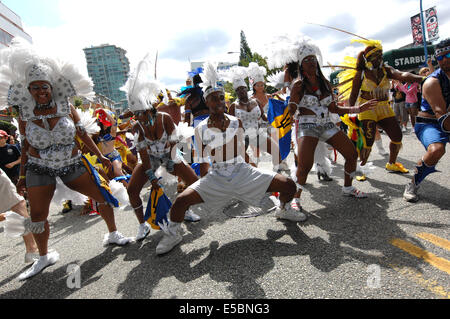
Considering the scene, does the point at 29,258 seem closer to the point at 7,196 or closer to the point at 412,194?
the point at 7,196

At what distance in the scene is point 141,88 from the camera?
Answer: 11.2 ft

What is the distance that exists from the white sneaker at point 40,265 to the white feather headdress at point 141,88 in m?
2.01

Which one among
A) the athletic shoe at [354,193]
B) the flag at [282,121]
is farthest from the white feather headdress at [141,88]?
the athletic shoe at [354,193]

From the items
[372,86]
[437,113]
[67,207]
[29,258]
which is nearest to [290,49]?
[372,86]

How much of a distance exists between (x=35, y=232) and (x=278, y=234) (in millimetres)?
2759

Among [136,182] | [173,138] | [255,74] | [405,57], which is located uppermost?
[405,57]

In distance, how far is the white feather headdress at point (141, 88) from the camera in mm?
3400

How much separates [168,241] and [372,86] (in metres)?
3.83

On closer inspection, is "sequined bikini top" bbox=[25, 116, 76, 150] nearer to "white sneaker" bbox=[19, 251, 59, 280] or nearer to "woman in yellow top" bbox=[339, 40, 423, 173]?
"white sneaker" bbox=[19, 251, 59, 280]

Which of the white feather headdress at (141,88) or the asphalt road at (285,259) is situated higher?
the white feather headdress at (141,88)

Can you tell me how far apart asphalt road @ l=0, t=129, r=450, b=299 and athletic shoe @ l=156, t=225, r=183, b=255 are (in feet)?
0.30

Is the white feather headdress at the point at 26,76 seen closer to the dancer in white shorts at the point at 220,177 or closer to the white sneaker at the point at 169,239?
the dancer in white shorts at the point at 220,177

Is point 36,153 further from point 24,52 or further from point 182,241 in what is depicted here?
point 182,241
